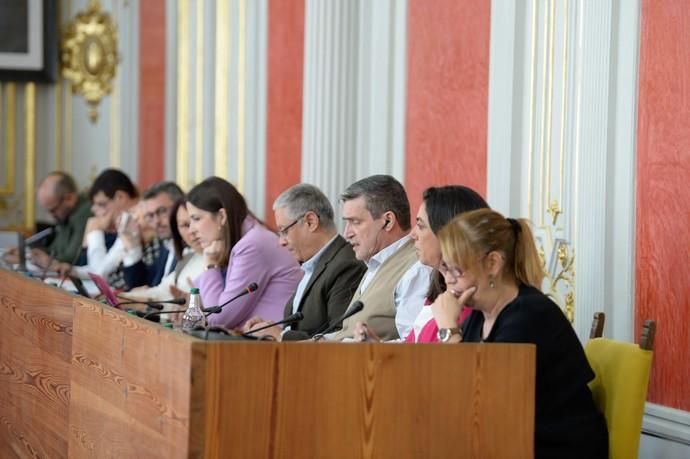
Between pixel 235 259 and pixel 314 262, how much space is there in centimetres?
52

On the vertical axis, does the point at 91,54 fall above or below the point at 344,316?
above

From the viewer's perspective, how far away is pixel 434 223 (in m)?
3.70

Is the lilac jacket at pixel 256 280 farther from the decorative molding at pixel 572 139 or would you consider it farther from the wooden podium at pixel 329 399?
the wooden podium at pixel 329 399

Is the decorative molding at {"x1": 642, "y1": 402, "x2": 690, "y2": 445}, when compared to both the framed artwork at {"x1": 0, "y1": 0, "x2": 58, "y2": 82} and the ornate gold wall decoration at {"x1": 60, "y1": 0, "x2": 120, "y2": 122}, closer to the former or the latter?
the ornate gold wall decoration at {"x1": 60, "y1": 0, "x2": 120, "y2": 122}

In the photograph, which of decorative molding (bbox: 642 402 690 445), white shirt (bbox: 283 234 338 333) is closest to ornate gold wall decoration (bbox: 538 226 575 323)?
decorative molding (bbox: 642 402 690 445)

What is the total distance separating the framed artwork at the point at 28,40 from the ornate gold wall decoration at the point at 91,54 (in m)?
0.15

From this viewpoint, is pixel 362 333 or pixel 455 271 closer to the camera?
pixel 455 271

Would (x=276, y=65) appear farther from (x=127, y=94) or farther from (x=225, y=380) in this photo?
(x=225, y=380)

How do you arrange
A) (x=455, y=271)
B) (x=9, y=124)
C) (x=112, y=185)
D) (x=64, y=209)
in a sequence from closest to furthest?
(x=455, y=271) < (x=112, y=185) < (x=64, y=209) < (x=9, y=124)

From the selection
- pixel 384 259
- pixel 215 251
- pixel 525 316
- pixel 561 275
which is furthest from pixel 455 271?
pixel 215 251

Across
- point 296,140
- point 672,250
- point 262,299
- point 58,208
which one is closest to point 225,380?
point 672,250

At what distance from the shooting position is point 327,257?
4.68 metres

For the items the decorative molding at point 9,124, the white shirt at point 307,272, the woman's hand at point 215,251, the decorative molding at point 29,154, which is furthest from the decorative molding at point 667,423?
the decorative molding at point 9,124

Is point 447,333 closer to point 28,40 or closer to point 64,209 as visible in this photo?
point 64,209
